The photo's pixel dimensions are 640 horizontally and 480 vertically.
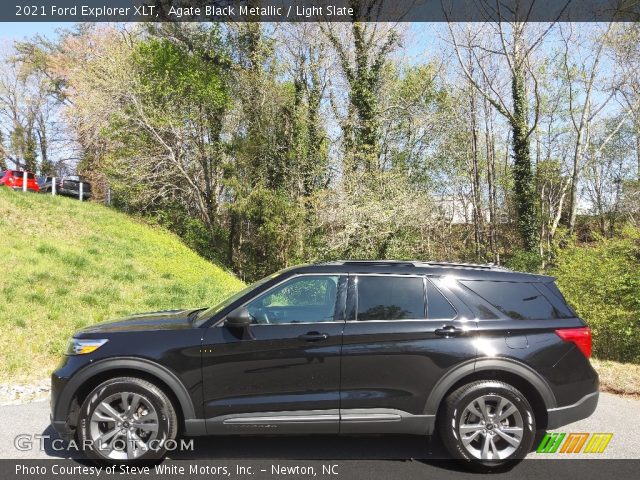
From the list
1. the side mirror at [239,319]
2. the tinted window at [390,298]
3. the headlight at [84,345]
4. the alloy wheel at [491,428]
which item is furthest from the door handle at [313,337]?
the headlight at [84,345]

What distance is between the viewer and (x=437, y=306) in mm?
4219

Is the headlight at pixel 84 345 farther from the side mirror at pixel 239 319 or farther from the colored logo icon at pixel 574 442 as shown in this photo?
the colored logo icon at pixel 574 442

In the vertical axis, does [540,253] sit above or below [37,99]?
below

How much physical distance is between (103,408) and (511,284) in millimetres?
3586

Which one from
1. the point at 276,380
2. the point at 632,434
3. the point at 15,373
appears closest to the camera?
the point at 276,380

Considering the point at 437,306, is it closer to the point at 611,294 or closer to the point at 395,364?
the point at 395,364

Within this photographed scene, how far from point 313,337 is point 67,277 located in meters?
8.95

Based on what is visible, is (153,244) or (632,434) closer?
(632,434)

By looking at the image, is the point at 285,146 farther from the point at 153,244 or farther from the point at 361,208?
the point at 153,244

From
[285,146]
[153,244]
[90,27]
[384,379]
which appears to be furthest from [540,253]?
[90,27]

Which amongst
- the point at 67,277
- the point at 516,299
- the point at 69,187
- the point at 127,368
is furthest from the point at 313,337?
the point at 69,187

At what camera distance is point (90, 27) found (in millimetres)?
40750

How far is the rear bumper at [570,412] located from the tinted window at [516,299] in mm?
717

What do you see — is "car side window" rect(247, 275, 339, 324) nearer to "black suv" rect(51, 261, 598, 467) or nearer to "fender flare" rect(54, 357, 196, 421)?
"black suv" rect(51, 261, 598, 467)
